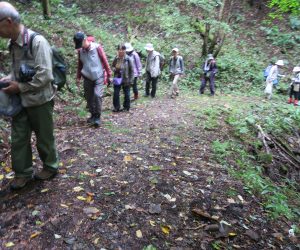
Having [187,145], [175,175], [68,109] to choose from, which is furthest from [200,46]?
[175,175]

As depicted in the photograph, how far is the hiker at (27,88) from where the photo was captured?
3908mm

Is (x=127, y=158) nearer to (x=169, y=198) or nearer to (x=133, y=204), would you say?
(x=169, y=198)

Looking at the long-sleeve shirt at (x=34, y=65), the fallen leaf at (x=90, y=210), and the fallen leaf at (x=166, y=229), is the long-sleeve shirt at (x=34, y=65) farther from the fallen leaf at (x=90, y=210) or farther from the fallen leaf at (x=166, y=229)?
the fallen leaf at (x=166, y=229)

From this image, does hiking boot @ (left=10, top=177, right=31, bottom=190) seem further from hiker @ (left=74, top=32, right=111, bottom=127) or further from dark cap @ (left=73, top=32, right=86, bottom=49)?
dark cap @ (left=73, top=32, right=86, bottom=49)

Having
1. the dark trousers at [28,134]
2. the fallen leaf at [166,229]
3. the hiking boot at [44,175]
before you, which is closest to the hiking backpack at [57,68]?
the dark trousers at [28,134]

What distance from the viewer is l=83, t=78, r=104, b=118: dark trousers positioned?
7660mm

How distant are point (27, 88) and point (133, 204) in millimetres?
2026

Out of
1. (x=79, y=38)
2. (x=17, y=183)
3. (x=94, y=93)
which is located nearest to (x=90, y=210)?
(x=17, y=183)

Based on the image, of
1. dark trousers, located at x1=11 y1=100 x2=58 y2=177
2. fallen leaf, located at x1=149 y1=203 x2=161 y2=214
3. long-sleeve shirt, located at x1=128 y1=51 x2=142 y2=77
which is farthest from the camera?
long-sleeve shirt, located at x1=128 y1=51 x2=142 y2=77

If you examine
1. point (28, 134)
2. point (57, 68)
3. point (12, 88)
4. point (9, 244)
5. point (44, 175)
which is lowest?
point (9, 244)

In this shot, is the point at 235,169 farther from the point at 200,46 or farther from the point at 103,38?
the point at 200,46

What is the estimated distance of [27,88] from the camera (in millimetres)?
4074

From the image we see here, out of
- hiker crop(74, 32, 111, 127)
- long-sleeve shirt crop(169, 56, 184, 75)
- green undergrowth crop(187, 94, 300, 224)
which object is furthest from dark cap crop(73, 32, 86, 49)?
long-sleeve shirt crop(169, 56, 184, 75)

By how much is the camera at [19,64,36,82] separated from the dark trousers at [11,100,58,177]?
40 centimetres
